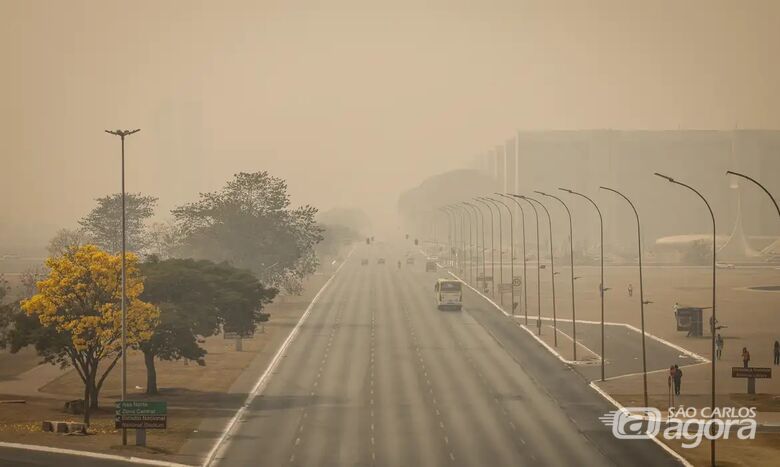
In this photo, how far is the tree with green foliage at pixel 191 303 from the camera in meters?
80.7

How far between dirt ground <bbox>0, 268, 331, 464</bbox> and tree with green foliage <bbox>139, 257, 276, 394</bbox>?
2.08 meters

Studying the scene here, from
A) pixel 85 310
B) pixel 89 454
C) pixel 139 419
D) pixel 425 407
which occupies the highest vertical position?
pixel 85 310

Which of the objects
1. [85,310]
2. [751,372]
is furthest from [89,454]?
[751,372]

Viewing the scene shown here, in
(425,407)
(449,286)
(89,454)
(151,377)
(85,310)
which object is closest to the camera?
(89,454)

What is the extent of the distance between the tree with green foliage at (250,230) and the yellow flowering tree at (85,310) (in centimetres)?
7624

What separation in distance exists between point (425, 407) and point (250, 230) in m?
83.4

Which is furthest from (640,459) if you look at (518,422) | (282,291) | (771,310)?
(282,291)

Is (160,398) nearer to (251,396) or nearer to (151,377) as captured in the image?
(151,377)

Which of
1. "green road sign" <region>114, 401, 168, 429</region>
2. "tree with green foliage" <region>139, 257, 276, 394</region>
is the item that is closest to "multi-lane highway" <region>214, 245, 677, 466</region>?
"green road sign" <region>114, 401, 168, 429</region>

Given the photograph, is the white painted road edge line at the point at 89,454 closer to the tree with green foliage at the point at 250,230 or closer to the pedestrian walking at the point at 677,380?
the pedestrian walking at the point at 677,380

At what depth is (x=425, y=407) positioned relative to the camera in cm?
7356

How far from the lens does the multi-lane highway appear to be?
59031mm

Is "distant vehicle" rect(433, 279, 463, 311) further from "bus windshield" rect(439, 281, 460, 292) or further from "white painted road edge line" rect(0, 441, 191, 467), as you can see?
"white painted road edge line" rect(0, 441, 191, 467)

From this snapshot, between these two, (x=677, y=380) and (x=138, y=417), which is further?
(x=677, y=380)
